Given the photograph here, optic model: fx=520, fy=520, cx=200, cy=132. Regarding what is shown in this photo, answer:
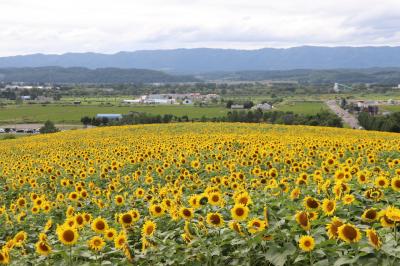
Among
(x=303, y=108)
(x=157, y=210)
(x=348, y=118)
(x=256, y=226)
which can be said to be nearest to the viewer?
(x=256, y=226)

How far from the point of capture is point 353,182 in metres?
7.93

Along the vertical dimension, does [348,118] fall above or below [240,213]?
below

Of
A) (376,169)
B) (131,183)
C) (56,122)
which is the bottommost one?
(56,122)

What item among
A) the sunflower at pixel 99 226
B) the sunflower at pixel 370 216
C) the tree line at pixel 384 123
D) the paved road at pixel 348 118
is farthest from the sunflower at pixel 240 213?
the paved road at pixel 348 118

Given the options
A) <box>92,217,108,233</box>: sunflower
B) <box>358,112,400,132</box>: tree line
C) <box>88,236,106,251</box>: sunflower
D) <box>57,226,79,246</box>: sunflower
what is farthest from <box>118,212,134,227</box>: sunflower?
<box>358,112,400,132</box>: tree line

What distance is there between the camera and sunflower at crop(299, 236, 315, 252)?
4500 millimetres

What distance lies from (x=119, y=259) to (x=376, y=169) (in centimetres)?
522

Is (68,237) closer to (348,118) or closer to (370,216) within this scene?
(370,216)

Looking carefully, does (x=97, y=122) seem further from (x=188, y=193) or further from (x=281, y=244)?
(x=281, y=244)

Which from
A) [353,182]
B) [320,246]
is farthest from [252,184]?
[320,246]

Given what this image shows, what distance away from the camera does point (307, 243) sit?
453 centimetres

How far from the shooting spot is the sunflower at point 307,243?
450cm

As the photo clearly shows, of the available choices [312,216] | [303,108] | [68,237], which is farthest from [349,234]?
[303,108]

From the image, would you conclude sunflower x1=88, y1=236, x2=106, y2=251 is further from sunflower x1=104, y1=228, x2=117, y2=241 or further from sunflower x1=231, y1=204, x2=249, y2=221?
sunflower x1=231, y1=204, x2=249, y2=221
